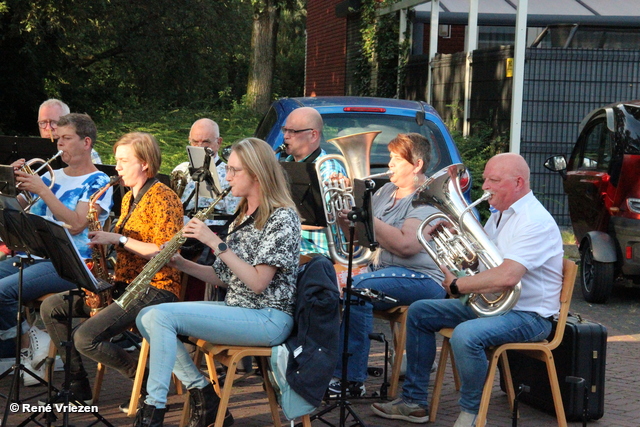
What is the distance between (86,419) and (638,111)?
20.4 feet

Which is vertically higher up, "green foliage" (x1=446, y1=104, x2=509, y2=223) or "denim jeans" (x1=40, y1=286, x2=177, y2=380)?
"green foliage" (x1=446, y1=104, x2=509, y2=223)

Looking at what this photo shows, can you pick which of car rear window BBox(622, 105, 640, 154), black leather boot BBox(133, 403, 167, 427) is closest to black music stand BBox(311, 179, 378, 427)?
black leather boot BBox(133, 403, 167, 427)

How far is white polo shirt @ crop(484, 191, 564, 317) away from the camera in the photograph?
474cm

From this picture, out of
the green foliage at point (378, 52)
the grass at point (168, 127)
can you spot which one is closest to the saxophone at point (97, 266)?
the grass at point (168, 127)

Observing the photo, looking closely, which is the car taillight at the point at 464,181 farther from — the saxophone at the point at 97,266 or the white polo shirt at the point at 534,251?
the saxophone at the point at 97,266

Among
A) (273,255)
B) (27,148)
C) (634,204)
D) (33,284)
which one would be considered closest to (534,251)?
(273,255)

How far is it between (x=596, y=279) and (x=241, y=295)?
5220 millimetres

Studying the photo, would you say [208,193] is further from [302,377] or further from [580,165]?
[580,165]

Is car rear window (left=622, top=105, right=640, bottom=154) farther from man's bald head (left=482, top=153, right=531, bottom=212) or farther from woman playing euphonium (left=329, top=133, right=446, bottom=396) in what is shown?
man's bald head (left=482, top=153, right=531, bottom=212)

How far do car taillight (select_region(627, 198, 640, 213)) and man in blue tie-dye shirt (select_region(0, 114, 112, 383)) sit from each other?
16.8ft

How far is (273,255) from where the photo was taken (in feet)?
14.7

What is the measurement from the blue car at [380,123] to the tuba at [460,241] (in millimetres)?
2670

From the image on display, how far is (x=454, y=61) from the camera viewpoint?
1552 cm

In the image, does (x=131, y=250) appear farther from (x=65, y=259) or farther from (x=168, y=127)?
(x=168, y=127)
